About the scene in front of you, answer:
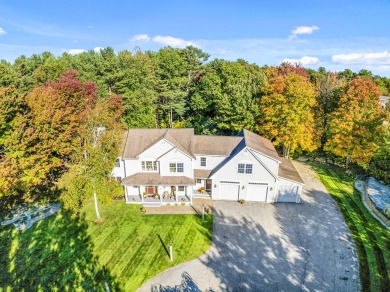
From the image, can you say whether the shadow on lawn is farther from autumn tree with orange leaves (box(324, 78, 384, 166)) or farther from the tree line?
autumn tree with orange leaves (box(324, 78, 384, 166))

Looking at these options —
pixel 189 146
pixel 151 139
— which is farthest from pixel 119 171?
pixel 189 146

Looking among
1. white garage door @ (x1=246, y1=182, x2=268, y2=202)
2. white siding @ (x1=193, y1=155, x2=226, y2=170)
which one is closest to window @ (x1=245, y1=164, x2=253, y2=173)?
white garage door @ (x1=246, y1=182, x2=268, y2=202)

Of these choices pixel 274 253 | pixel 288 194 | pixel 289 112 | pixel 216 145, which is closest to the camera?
pixel 274 253

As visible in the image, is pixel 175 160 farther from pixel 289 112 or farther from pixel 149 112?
pixel 149 112

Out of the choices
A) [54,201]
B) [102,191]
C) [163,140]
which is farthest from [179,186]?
[54,201]

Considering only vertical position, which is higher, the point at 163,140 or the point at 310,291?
the point at 163,140

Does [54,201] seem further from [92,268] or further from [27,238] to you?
[92,268]

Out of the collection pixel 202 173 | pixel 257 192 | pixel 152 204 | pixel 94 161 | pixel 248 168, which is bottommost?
pixel 152 204
